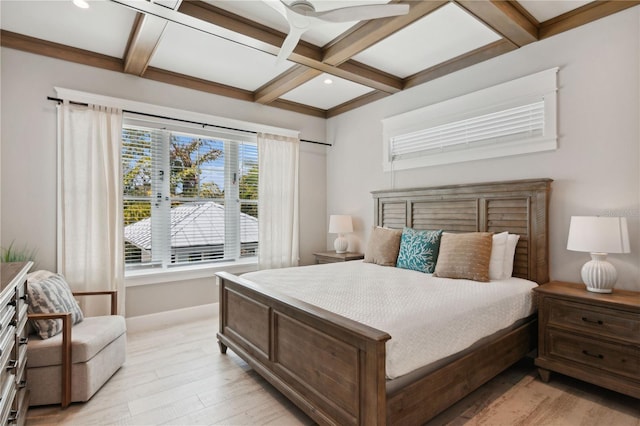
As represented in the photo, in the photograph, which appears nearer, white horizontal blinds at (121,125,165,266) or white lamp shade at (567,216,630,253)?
white lamp shade at (567,216,630,253)

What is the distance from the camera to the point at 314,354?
6.25 ft

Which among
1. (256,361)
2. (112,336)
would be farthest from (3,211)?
(256,361)

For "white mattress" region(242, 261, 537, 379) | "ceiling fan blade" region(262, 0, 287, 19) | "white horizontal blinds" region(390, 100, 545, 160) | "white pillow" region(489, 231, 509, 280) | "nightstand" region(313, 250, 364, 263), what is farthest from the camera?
"nightstand" region(313, 250, 364, 263)

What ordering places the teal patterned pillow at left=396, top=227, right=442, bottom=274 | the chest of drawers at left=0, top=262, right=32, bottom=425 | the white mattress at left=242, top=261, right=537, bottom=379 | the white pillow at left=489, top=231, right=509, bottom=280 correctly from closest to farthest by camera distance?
the chest of drawers at left=0, top=262, right=32, bottom=425, the white mattress at left=242, top=261, right=537, bottom=379, the white pillow at left=489, top=231, right=509, bottom=280, the teal patterned pillow at left=396, top=227, right=442, bottom=274

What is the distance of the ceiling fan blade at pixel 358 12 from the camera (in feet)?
6.46

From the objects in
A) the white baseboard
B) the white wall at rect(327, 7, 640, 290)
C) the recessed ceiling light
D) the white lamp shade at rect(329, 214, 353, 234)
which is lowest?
the white baseboard

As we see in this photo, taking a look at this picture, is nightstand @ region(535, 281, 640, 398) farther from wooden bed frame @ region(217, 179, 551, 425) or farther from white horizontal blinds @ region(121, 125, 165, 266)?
white horizontal blinds @ region(121, 125, 165, 266)

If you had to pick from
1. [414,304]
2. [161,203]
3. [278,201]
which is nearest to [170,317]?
[161,203]

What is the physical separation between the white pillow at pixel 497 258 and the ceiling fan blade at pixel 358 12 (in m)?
1.96

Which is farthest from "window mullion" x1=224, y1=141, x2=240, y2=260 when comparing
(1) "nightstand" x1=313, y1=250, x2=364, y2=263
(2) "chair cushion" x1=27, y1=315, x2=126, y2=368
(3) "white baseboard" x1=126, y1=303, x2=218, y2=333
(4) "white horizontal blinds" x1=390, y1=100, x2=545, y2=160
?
(4) "white horizontal blinds" x1=390, y1=100, x2=545, y2=160

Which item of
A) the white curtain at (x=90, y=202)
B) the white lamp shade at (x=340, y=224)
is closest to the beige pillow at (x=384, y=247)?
the white lamp shade at (x=340, y=224)

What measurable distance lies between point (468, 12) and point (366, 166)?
230 centimetres

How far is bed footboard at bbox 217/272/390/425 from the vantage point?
1546mm

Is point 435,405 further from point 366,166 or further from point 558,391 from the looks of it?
point 366,166
